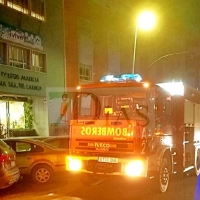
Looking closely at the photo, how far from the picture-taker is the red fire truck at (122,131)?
8.31 metres

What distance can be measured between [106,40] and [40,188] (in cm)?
2001

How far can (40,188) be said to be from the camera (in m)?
9.91

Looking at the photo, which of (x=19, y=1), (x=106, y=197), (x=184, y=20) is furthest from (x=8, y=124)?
(x=184, y=20)

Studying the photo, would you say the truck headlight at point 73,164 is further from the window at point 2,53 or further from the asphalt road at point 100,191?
the window at point 2,53

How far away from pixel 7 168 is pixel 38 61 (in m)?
14.3

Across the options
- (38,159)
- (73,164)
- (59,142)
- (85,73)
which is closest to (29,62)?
(85,73)

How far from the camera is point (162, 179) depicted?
9.18 metres

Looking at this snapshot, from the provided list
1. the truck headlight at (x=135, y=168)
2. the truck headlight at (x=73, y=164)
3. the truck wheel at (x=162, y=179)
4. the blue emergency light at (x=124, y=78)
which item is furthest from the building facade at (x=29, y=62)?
the truck headlight at (x=135, y=168)

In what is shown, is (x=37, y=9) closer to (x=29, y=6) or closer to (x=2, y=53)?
(x=29, y=6)

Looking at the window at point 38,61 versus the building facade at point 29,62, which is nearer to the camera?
the building facade at point 29,62

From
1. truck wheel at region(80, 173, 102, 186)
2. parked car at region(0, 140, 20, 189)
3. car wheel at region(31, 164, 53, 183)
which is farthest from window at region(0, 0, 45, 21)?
truck wheel at region(80, 173, 102, 186)

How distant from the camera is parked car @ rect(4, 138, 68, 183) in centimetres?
1059

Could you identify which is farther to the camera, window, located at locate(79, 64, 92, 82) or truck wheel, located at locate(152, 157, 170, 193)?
window, located at locate(79, 64, 92, 82)

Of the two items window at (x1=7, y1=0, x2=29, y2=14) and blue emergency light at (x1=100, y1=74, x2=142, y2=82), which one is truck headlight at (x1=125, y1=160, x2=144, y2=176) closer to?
blue emergency light at (x1=100, y1=74, x2=142, y2=82)
